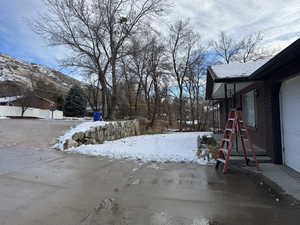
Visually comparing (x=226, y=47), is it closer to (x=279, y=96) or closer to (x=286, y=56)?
(x=279, y=96)

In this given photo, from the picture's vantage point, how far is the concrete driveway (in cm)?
267

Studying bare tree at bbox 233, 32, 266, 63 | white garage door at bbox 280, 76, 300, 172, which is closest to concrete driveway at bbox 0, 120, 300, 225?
white garage door at bbox 280, 76, 300, 172

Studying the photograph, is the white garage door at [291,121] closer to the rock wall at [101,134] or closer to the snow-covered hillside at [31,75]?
the rock wall at [101,134]

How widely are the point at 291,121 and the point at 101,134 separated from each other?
26.5 feet

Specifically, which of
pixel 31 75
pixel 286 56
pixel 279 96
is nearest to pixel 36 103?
pixel 31 75

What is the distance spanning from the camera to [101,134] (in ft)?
33.3

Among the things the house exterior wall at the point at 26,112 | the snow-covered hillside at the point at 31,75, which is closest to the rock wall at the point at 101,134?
the house exterior wall at the point at 26,112

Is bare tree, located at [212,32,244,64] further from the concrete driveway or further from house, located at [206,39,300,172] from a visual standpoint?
the concrete driveway

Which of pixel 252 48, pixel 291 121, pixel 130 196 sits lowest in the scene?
pixel 130 196

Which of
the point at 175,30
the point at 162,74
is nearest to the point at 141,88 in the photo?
the point at 162,74

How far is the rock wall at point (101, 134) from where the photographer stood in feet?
27.6

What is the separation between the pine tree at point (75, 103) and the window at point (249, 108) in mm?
30807

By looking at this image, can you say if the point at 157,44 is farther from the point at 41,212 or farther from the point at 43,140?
the point at 41,212

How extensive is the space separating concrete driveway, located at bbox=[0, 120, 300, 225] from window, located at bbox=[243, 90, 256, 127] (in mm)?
4007
